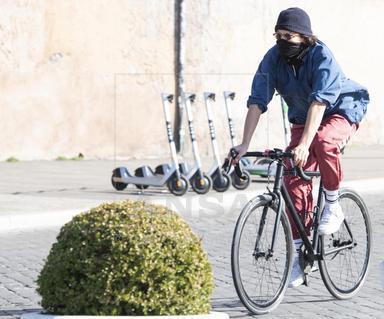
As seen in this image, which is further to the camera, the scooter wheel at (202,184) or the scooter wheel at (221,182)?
the scooter wheel at (221,182)

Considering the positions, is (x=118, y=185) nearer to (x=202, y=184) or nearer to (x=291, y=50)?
(x=202, y=184)

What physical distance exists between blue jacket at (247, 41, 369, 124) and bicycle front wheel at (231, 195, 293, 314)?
708 mm

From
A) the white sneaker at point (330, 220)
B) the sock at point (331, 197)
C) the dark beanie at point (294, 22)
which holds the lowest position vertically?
the white sneaker at point (330, 220)

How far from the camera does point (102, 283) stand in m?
5.15

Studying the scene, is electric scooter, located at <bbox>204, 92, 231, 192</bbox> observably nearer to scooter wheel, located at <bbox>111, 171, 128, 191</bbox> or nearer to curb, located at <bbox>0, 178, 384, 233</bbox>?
curb, located at <bbox>0, 178, 384, 233</bbox>

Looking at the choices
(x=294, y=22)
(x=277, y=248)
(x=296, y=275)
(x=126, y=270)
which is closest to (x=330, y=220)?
(x=296, y=275)

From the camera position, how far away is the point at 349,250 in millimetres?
7230

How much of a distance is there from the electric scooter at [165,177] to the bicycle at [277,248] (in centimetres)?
593

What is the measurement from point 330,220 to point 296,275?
403 millimetres

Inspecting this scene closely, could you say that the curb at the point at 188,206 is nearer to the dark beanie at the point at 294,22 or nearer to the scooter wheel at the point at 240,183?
the scooter wheel at the point at 240,183

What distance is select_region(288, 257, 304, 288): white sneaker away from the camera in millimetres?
6750

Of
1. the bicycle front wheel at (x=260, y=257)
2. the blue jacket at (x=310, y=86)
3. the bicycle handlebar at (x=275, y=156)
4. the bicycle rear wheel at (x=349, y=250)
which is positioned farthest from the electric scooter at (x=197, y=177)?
the bicycle front wheel at (x=260, y=257)

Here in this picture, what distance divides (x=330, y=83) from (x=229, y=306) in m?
1.48

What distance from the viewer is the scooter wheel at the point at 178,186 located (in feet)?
42.5
